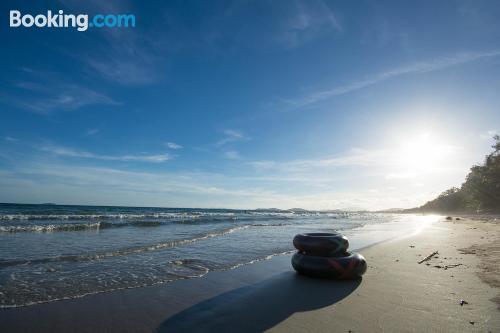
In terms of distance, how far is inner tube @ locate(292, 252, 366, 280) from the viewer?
6879mm

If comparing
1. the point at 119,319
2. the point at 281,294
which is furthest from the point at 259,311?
the point at 119,319

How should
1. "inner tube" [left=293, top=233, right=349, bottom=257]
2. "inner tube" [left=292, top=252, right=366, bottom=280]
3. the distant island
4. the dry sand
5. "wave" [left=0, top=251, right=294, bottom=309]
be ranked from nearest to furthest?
the dry sand
"wave" [left=0, top=251, right=294, bottom=309]
"inner tube" [left=292, top=252, right=366, bottom=280]
"inner tube" [left=293, top=233, right=349, bottom=257]
the distant island

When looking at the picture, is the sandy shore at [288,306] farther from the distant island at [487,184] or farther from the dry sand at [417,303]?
the distant island at [487,184]

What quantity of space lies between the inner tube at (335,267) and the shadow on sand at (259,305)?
0.55ft

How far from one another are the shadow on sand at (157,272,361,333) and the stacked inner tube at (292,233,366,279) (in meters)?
0.20

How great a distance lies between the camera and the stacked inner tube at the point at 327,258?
22.6ft

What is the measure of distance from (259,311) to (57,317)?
9.67 ft

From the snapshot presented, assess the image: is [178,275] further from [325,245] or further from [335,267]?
[335,267]

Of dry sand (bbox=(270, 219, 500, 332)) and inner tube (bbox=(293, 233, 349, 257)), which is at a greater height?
inner tube (bbox=(293, 233, 349, 257))

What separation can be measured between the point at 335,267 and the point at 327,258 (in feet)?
0.90

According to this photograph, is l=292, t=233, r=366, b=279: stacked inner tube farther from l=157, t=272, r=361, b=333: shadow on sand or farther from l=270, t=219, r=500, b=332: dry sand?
l=270, t=219, r=500, b=332: dry sand

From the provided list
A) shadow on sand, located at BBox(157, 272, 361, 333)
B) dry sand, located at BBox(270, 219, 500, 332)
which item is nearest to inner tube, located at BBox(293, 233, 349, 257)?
shadow on sand, located at BBox(157, 272, 361, 333)

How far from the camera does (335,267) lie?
690cm

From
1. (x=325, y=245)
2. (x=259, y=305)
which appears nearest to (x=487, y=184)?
(x=325, y=245)
